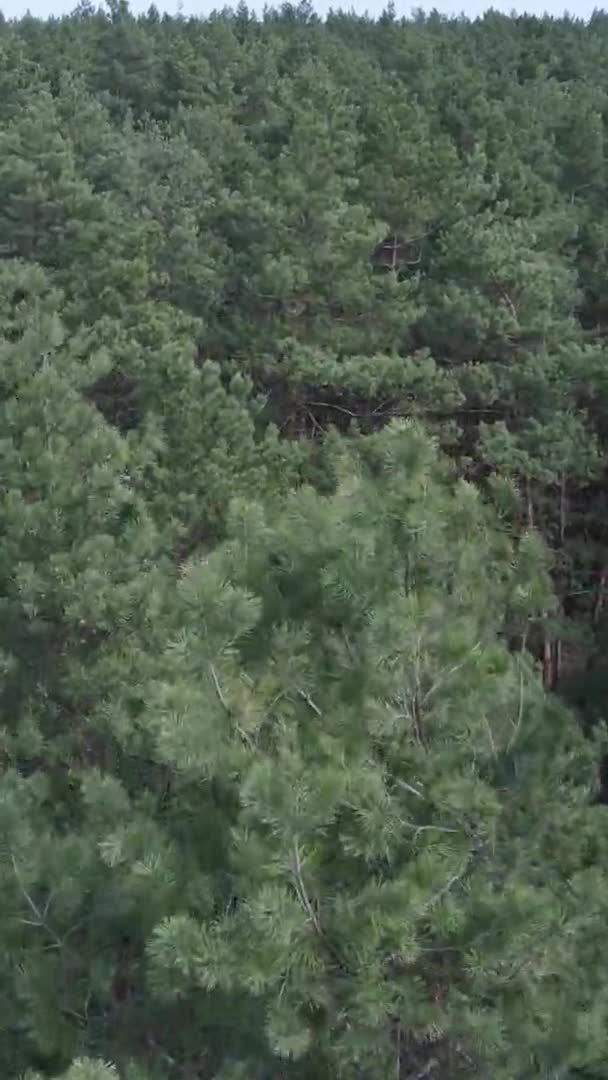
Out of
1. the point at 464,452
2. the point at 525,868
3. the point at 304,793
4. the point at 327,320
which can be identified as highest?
the point at 304,793

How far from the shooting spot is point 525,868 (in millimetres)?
5891

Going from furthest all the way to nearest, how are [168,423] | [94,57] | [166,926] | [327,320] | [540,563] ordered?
[94,57] < [327,320] < [168,423] < [540,563] < [166,926]

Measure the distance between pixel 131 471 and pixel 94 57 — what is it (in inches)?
841

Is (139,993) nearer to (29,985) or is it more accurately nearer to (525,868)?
(29,985)

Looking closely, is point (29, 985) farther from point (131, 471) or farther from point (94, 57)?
point (94, 57)

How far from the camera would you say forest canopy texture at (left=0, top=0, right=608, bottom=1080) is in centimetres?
501

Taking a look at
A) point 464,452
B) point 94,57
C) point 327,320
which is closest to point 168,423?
point 327,320

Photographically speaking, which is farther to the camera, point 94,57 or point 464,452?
point 94,57

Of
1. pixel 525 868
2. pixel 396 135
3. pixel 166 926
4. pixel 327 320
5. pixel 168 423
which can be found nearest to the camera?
pixel 166 926

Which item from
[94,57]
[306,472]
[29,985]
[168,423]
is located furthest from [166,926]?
[94,57]

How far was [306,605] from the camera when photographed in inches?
213

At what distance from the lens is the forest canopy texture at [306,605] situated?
501cm

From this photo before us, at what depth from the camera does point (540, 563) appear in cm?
780

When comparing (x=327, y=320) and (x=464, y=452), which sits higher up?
(x=327, y=320)
